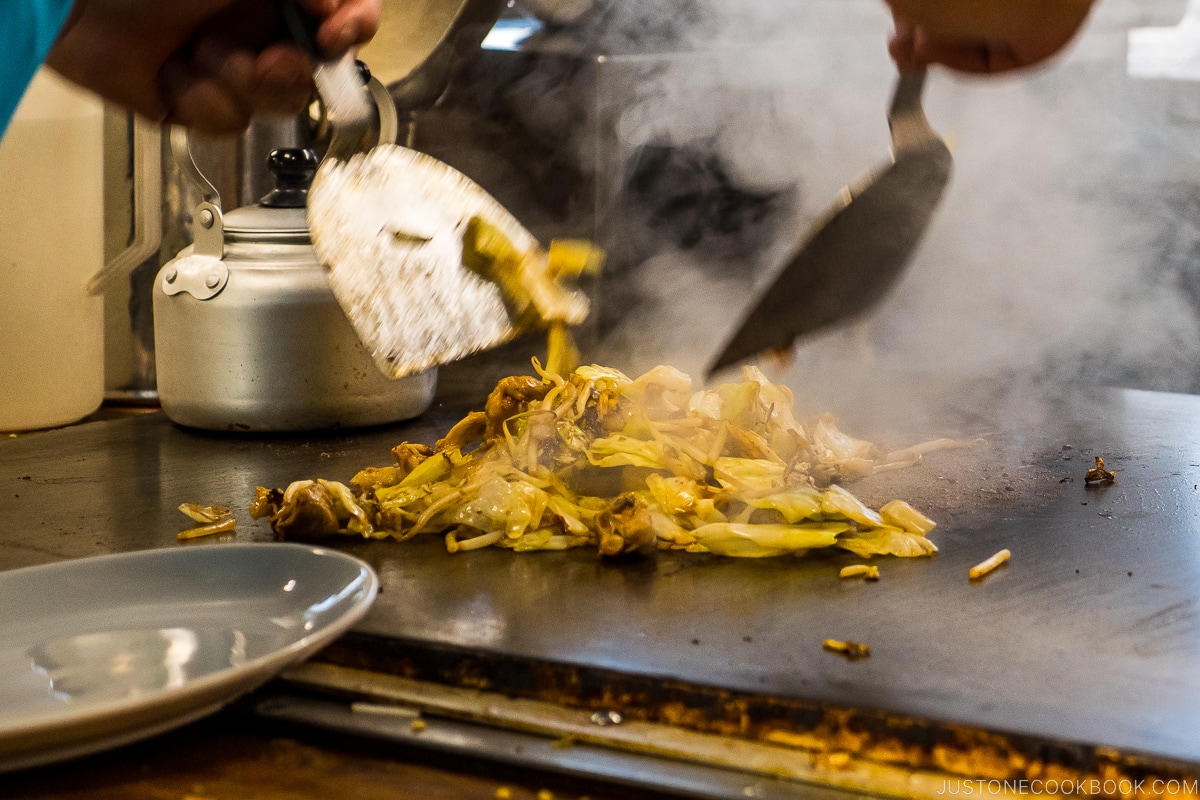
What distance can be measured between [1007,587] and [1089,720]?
36 centimetres

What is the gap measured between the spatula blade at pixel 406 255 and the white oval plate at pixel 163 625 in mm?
274

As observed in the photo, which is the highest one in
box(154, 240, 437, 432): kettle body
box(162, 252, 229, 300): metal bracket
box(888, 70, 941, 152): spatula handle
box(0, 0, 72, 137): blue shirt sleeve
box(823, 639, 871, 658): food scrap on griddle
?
box(0, 0, 72, 137): blue shirt sleeve

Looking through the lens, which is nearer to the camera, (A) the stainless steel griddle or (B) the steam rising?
(A) the stainless steel griddle

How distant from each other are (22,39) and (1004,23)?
31.3 inches

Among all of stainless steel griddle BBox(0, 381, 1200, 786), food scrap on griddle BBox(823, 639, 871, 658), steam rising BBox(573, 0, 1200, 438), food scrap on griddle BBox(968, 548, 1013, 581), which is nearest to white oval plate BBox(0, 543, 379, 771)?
stainless steel griddle BBox(0, 381, 1200, 786)

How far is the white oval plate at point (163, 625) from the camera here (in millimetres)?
828

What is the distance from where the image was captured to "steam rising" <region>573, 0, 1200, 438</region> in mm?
3109

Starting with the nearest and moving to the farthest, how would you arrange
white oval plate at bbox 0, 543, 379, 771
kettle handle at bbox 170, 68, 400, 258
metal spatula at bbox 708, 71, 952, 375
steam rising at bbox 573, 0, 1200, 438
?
white oval plate at bbox 0, 543, 379, 771, metal spatula at bbox 708, 71, 952, 375, kettle handle at bbox 170, 68, 400, 258, steam rising at bbox 573, 0, 1200, 438

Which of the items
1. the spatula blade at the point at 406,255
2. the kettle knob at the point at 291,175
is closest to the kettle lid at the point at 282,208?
the kettle knob at the point at 291,175

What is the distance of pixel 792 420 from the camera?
63.6 inches

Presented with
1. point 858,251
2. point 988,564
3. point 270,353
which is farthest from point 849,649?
point 270,353

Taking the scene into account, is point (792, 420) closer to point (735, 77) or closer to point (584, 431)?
point (584, 431)

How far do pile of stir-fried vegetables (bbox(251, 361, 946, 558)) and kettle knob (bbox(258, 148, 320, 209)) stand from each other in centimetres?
77

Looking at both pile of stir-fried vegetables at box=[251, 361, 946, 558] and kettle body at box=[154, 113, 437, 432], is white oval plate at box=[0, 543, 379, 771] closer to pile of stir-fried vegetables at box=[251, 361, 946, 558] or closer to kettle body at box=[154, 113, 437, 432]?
pile of stir-fried vegetables at box=[251, 361, 946, 558]
